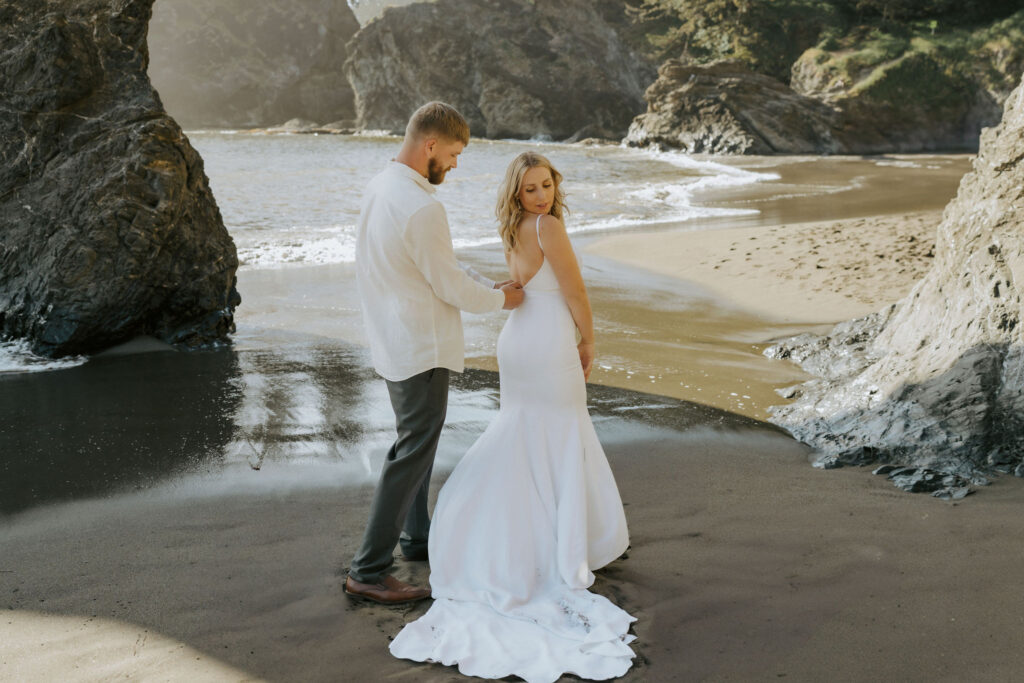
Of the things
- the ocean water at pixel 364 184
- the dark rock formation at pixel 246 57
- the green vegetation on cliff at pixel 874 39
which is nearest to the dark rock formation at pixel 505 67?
the green vegetation on cliff at pixel 874 39

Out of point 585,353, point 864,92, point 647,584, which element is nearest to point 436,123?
point 585,353

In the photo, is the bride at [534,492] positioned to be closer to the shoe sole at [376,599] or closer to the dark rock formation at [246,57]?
the shoe sole at [376,599]

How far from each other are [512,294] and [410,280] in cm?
48

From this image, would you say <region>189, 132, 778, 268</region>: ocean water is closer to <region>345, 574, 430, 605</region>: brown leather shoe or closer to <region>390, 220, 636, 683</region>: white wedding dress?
<region>390, 220, 636, 683</region>: white wedding dress

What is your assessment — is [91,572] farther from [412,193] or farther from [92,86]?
[92,86]

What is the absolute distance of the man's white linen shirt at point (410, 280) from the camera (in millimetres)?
3096

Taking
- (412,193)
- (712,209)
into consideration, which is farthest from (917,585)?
(712,209)

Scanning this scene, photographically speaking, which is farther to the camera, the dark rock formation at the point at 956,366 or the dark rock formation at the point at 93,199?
the dark rock formation at the point at 93,199

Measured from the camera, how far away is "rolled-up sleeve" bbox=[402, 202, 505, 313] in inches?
121

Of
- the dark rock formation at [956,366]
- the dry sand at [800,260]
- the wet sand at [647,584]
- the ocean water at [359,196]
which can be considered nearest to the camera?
the wet sand at [647,584]

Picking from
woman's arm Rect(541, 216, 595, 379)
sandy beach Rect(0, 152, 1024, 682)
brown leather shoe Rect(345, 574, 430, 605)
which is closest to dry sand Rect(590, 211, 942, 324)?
sandy beach Rect(0, 152, 1024, 682)

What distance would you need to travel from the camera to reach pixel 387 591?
322cm

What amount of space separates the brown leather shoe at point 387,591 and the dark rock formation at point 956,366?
249cm

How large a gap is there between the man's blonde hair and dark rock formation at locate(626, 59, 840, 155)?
32545 mm
